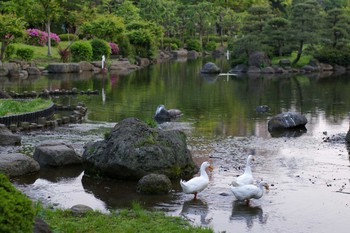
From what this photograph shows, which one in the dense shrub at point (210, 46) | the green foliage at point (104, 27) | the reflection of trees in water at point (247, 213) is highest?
the green foliage at point (104, 27)

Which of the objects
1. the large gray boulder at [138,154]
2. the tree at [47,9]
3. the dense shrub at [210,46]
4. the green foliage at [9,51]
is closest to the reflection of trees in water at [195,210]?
the large gray boulder at [138,154]

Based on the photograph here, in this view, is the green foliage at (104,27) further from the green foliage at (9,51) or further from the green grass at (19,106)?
the green grass at (19,106)

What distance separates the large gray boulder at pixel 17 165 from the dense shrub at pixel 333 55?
46.2 m

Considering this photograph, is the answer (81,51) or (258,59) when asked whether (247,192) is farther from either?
(81,51)

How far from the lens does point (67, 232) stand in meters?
9.55

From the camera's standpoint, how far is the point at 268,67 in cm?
5409

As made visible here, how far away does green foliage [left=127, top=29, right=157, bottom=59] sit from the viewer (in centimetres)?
6469

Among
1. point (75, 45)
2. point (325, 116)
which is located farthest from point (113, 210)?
point (75, 45)

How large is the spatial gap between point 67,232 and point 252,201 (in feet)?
14.8

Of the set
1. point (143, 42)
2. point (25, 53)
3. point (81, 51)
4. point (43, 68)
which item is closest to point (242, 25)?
point (143, 42)

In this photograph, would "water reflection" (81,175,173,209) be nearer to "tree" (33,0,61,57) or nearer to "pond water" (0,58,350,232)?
"pond water" (0,58,350,232)

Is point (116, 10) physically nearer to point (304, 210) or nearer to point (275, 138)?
point (275, 138)

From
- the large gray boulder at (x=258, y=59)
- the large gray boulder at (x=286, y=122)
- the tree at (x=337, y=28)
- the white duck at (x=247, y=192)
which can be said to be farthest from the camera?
the tree at (x=337, y=28)

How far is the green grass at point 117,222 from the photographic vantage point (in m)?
9.85
